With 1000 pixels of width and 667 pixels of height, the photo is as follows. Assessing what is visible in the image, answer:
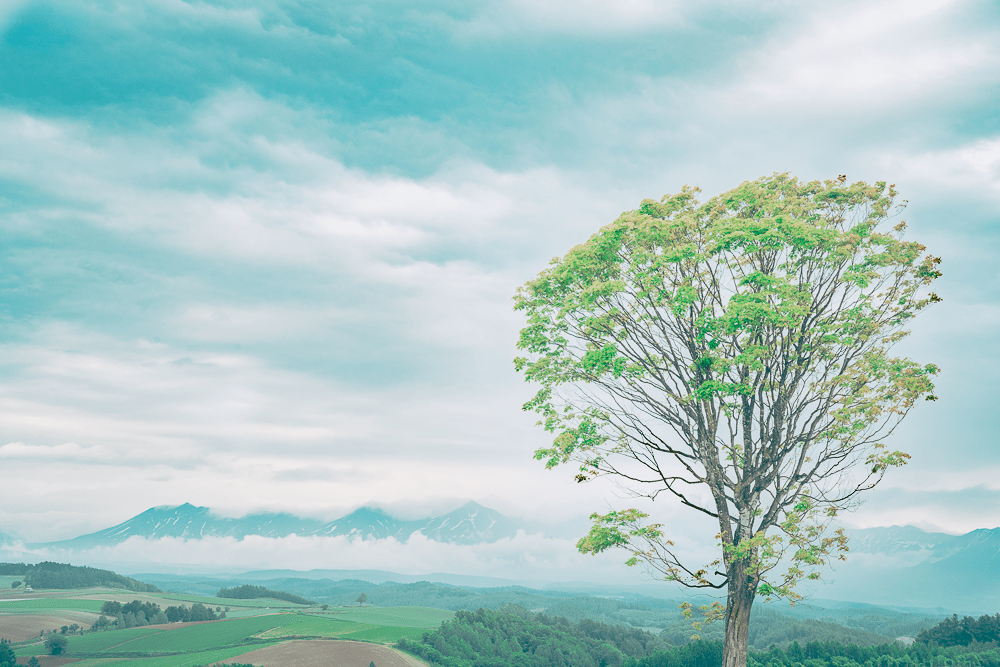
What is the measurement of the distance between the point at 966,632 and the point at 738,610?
69556 mm

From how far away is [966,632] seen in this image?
66.4 m

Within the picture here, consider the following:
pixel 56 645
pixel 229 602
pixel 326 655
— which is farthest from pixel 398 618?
pixel 326 655

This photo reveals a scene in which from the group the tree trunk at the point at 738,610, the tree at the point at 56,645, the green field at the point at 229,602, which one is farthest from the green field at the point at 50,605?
the tree trunk at the point at 738,610

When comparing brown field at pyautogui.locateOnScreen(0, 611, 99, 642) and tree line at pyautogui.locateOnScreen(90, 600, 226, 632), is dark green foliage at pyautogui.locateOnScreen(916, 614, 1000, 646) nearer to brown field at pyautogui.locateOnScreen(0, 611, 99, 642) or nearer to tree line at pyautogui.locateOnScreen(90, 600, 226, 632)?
tree line at pyautogui.locateOnScreen(90, 600, 226, 632)

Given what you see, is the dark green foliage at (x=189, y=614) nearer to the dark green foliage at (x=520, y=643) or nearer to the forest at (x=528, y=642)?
the forest at (x=528, y=642)

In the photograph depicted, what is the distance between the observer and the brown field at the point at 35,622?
11745 centimetres

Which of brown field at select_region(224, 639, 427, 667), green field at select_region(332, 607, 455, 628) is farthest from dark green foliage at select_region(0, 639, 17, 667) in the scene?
green field at select_region(332, 607, 455, 628)

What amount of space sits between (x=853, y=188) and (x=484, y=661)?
5267 inches

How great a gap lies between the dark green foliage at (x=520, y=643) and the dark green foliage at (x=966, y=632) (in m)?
68.0

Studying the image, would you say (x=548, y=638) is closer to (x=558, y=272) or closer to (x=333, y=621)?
(x=333, y=621)

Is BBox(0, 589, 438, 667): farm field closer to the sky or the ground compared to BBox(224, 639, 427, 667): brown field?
closer to the ground

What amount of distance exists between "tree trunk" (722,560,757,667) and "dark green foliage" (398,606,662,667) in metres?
110

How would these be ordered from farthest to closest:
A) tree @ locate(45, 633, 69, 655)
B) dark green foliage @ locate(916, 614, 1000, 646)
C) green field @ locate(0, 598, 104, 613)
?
green field @ locate(0, 598, 104, 613), tree @ locate(45, 633, 69, 655), dark green foliage @ locate(916, 614, 1000, 646)

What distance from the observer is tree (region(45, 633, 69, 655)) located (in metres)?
106
